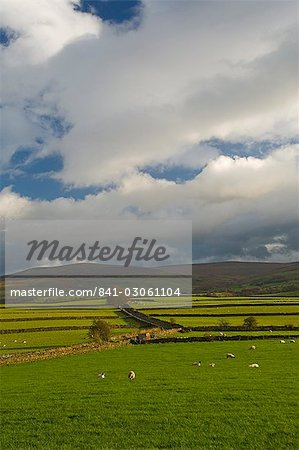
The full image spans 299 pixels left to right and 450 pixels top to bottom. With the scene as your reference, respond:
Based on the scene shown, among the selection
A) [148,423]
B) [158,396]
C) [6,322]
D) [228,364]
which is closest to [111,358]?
[228,364]

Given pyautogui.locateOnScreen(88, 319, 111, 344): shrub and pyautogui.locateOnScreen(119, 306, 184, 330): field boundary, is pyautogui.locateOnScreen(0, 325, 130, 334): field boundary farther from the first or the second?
pyautogui.locateOnScreen(88, 319, 111, 344): shrub

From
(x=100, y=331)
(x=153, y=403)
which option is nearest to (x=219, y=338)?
(x=100, y=331)

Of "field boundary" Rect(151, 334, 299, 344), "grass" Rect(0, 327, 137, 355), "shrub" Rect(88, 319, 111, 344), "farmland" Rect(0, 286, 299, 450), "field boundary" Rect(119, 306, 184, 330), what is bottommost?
"field boundary" Rect(119, 306, 184, 330)

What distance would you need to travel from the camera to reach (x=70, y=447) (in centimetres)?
1723

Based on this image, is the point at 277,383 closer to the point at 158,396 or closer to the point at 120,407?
the point at 158,396

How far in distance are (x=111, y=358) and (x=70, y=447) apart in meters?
28.6

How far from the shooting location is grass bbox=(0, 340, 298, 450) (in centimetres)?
1756

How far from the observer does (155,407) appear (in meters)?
22.0

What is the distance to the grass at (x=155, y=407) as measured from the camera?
691 inches

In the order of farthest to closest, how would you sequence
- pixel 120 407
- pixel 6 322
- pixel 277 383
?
pixel 6 322
pixel 277 383
pixel 120 407

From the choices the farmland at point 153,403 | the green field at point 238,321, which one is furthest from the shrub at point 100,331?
the green field at point 238,321

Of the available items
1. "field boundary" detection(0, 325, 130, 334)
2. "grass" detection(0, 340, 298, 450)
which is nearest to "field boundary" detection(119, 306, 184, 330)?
"field boundary" detection(0, 325, 130, 334)

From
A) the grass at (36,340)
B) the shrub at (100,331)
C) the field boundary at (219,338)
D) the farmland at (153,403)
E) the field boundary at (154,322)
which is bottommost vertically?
the field boundary at (154,322)

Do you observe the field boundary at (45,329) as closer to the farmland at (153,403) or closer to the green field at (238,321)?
the green field at (238,321)
